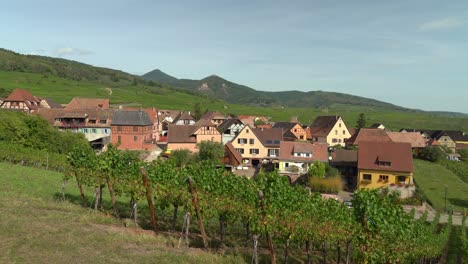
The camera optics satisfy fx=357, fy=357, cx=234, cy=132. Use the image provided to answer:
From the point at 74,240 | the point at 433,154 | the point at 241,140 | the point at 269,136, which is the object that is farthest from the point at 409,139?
the point at 74,240

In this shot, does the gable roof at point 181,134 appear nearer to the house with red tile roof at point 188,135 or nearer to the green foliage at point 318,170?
the house with red tile roof at point 188,135

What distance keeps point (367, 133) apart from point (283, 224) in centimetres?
7100

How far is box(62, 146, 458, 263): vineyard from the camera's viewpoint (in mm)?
14039

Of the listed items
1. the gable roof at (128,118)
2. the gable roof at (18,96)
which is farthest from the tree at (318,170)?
the gable roof at (18,96)

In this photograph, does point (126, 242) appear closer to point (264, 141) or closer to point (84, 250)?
point (84, 250)

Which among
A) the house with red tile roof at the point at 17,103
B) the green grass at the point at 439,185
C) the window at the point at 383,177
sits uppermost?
the house with red tile roof at the point at 17,103

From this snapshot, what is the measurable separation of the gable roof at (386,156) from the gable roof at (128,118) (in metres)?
41.9

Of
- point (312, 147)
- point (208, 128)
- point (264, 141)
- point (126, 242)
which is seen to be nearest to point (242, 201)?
point (126, 242)

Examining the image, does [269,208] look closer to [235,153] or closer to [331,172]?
[331,172]

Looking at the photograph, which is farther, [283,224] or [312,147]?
[312,147]

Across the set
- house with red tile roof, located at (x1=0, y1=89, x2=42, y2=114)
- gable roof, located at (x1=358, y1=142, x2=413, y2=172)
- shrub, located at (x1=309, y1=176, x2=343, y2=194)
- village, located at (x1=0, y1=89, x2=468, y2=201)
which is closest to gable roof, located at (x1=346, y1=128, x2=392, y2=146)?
village, located at (x1=0, y1=89, x2=468, y2=201)

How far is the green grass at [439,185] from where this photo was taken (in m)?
48.0

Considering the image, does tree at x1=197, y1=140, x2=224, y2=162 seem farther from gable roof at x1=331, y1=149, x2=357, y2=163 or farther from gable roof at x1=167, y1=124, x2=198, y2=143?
gable roof at x1=331, y1=149, x2=357, y2=163

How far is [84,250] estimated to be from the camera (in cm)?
1440
